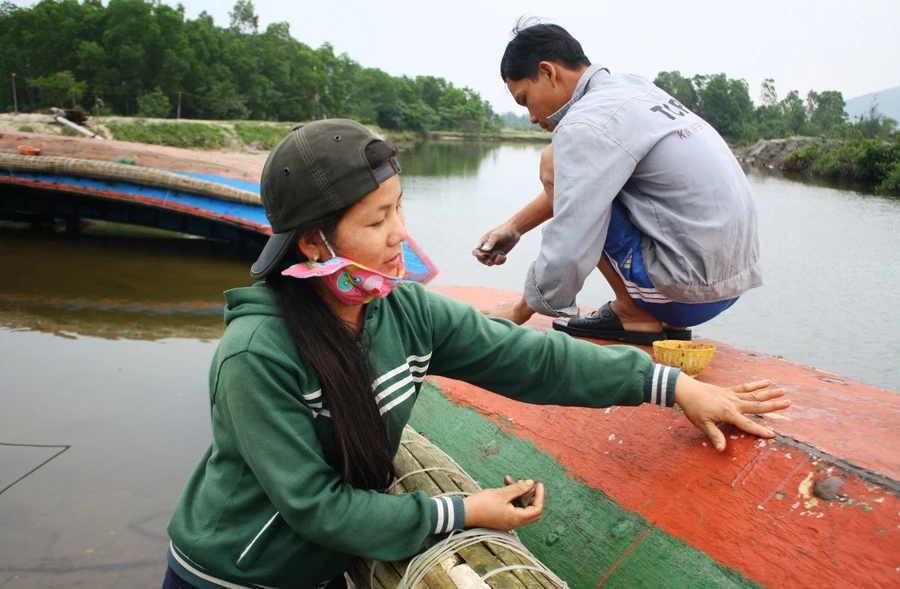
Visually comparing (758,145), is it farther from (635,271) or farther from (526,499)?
(526,499)

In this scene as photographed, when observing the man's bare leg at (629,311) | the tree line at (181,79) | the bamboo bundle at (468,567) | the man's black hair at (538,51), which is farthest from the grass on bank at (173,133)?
the bamboo bundle at (468,567)

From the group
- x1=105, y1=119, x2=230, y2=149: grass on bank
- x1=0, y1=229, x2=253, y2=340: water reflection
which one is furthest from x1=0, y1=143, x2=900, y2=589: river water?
x1=105, y1=119, x2=230, y2=149: grass on bank

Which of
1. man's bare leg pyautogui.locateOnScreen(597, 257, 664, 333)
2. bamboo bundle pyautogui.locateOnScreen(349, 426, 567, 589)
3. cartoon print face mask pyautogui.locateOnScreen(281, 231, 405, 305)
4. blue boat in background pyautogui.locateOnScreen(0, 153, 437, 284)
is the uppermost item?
cartoon print face mask pyautogui.locateOnScreen(281, 231, 405, 305)

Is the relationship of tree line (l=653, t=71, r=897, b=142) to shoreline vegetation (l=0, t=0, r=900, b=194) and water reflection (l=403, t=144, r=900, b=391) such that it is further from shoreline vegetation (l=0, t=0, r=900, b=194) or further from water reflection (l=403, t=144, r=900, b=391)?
water reflection (l=403, t=144, r=900, b=391)

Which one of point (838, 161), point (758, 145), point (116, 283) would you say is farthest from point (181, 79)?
point (116, 283)

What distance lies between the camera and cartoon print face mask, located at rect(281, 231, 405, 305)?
1.48 metres

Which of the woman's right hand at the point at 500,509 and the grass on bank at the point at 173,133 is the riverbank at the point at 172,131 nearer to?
the grass on bank at the point at 173,133

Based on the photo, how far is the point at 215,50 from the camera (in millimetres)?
37844

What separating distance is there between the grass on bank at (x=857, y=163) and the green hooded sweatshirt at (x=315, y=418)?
14.9 meters

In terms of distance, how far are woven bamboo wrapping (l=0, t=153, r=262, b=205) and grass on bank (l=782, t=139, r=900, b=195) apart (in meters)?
12.4

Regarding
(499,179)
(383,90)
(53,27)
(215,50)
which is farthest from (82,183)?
(383,90)

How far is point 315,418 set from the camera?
1.54 metres

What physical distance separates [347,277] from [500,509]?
58 cm

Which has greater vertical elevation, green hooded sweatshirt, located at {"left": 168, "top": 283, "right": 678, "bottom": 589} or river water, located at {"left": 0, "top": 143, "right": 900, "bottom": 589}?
green hooded sweatshirt, located at {"left": 168, "top": 283, "right": 678, "bottom": 589}
